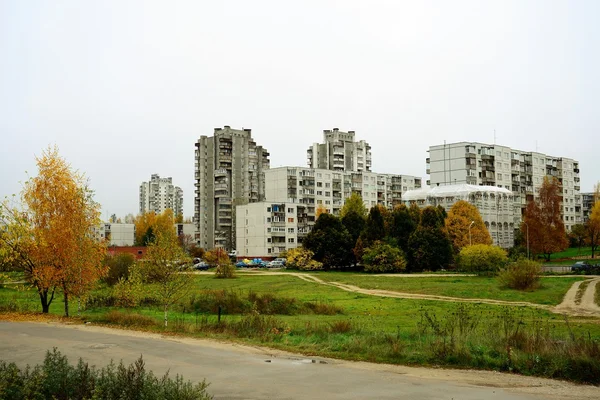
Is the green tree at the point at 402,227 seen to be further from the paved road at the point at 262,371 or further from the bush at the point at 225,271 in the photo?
the paved road at the point at 262,371

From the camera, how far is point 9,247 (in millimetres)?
32594

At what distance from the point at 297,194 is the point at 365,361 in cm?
11511

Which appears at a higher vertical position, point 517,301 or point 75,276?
point 75,276

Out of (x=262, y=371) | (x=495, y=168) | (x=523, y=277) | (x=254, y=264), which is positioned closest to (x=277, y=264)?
(x=254, y=264)

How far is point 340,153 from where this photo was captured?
164625 mm

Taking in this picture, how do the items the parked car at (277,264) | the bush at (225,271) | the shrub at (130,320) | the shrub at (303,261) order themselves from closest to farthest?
the shrub at (130,320)
the bush at (225,271)
the shrub at (303,261)
the parked car at (277,264)

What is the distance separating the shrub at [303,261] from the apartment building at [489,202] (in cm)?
3216

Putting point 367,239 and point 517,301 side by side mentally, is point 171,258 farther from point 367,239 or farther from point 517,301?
point 367,239

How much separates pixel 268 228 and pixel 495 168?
54.7m

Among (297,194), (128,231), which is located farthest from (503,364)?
(128,231)

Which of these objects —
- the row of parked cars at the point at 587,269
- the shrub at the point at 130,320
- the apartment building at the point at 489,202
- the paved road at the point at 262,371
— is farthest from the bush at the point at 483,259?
the paved road at the point at 262,371

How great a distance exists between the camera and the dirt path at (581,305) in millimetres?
35062

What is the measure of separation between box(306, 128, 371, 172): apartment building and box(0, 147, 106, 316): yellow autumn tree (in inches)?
5174

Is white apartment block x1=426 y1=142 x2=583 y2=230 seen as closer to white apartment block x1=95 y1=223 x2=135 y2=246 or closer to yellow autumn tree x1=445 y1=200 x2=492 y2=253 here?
yellow autumn tree x1=445 y1=200 x2=492 y2=253
